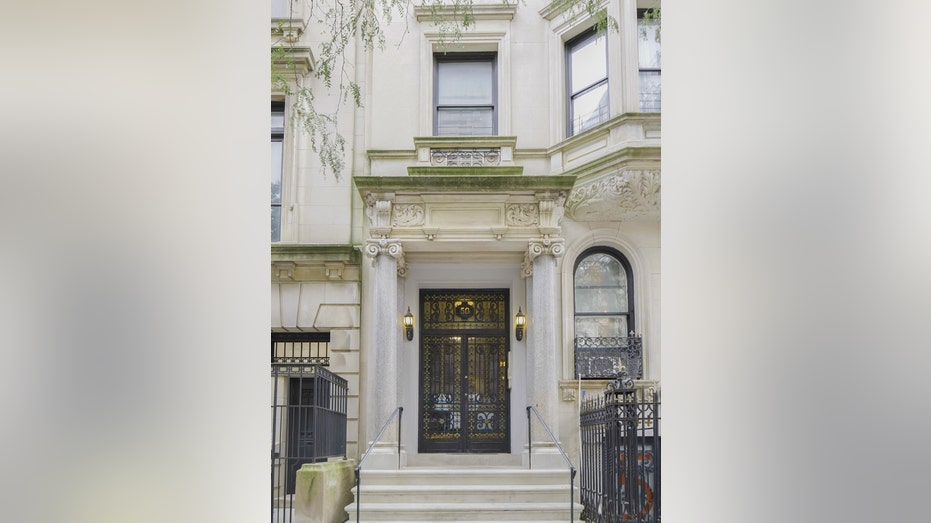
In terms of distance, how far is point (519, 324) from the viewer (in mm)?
11281

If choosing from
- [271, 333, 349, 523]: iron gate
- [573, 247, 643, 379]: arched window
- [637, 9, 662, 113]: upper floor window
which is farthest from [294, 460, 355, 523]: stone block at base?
[637, 9, 662, 113]: upper floor window

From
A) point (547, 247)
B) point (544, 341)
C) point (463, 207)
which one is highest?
point (463, 207)

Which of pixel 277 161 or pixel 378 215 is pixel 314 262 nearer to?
pixel 378 215

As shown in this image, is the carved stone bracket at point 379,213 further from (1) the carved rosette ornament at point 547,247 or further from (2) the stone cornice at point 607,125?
(2) the stone cornice at point 607,125

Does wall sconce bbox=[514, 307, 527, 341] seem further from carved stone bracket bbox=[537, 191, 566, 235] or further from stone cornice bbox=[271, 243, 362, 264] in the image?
stone cornice bbox=[271, 243, 362, 264]

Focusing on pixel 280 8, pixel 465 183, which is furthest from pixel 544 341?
pixel 280 8

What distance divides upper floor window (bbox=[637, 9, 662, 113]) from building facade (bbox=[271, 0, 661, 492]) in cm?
3

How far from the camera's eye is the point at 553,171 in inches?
448

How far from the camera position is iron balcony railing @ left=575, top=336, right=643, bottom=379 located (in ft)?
35.7

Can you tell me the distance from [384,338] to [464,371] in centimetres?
232

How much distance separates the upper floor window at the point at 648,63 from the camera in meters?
10.8
